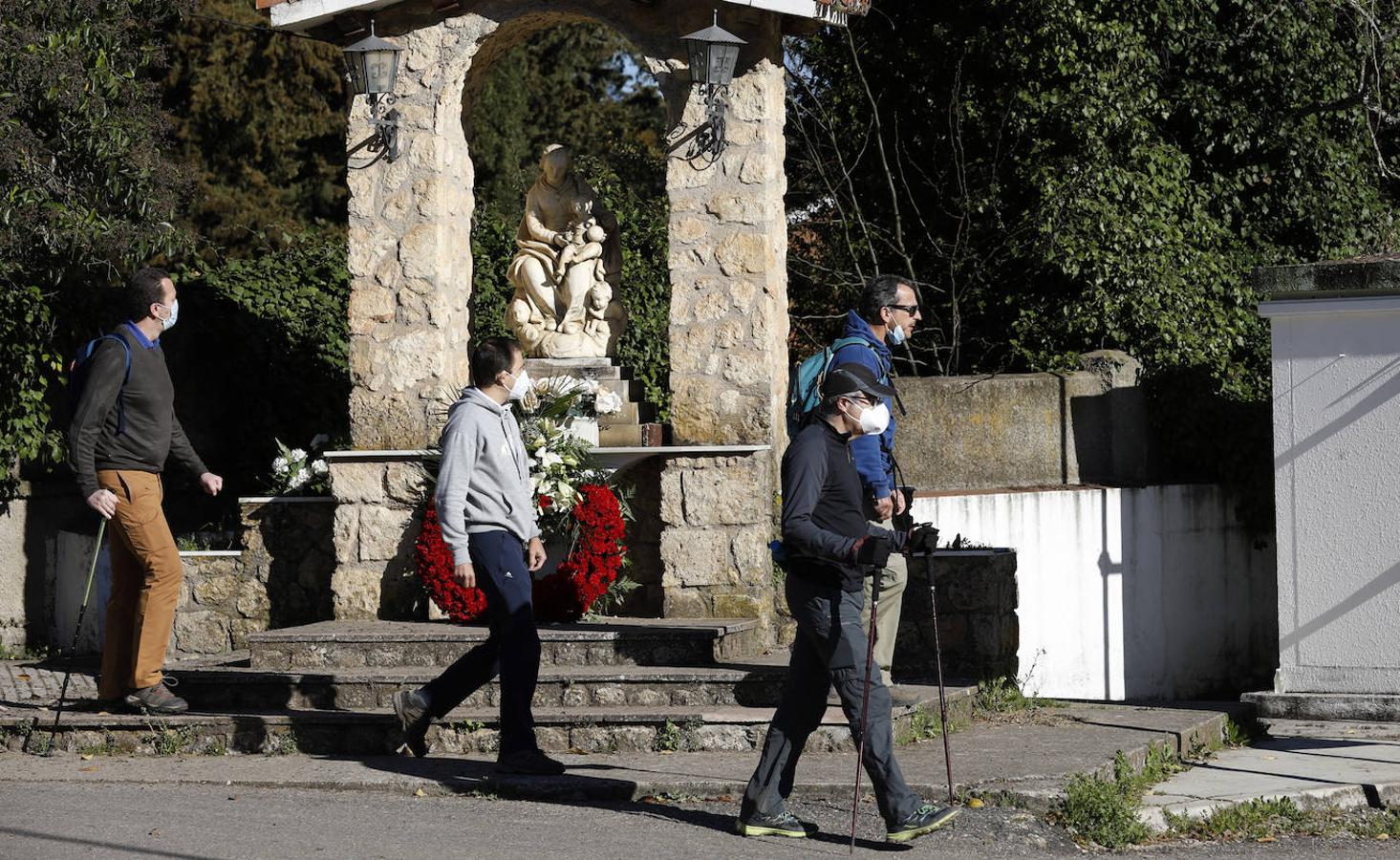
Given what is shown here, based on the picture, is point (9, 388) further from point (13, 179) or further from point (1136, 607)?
point (1136, 607)

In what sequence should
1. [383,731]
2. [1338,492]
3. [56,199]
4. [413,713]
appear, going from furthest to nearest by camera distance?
[56,199], [1338,492], [383,731], [413,713]

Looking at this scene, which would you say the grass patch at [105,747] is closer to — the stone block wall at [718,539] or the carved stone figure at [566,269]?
the stone block wall at [718,539]

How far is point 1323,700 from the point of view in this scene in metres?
8.43

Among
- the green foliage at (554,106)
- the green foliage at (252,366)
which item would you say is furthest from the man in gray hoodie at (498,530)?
the green foliage at (554,106)

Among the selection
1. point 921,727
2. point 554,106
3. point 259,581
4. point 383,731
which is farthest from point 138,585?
point 554,106

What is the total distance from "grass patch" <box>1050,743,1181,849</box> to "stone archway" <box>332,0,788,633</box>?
3.25 metres

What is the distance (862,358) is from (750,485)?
282 centimetres

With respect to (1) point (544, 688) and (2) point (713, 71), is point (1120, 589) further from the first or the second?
(1) point (544, 688)

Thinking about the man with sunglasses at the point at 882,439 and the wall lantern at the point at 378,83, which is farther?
the wall lantern at the point at 378,83

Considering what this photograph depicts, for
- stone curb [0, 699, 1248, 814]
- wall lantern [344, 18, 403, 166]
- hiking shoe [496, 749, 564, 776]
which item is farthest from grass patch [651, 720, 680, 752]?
wall lantern [344, 18, 403, 166]

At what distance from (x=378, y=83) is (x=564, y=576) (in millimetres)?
3209

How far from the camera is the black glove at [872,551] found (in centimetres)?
597

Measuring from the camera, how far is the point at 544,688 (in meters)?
8.46

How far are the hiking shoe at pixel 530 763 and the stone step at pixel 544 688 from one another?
3.90 feet
